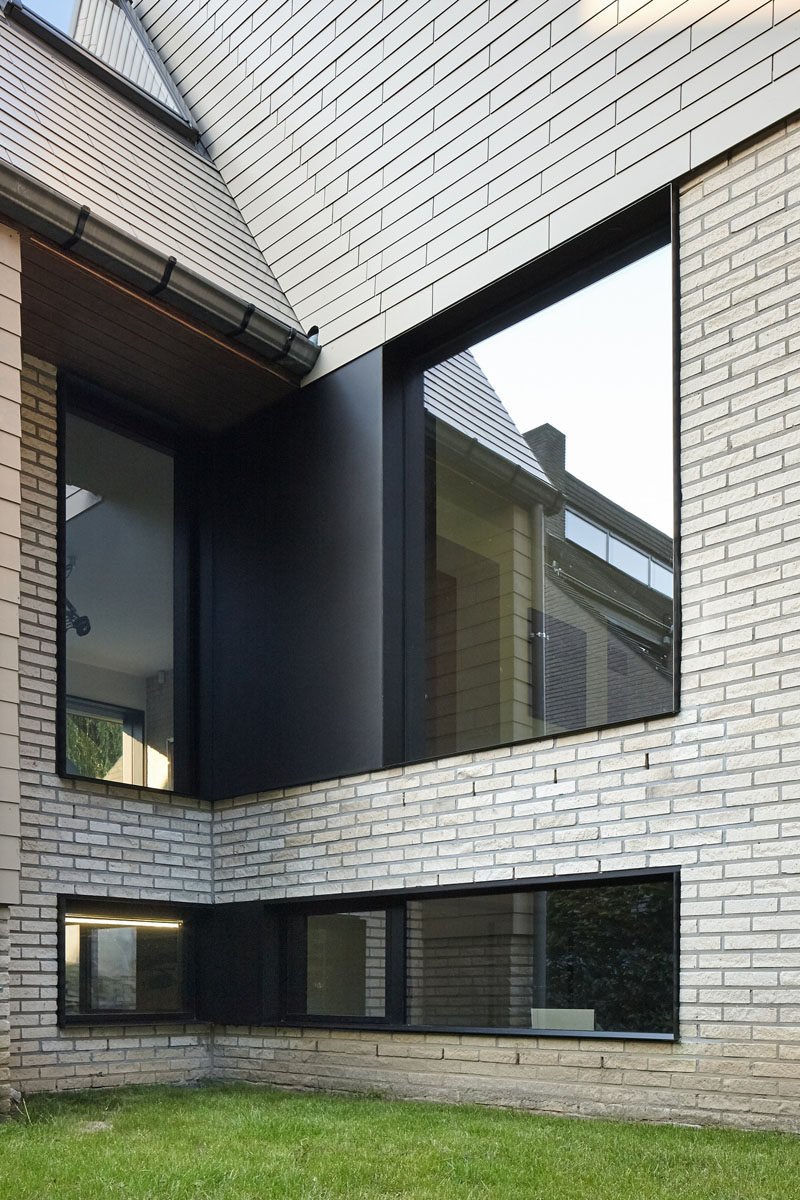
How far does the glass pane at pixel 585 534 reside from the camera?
22.0 feet

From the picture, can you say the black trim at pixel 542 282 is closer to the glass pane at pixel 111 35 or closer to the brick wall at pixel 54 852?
the brick wall at pixel 54 852

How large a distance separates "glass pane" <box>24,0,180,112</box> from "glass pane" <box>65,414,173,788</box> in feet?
9.81

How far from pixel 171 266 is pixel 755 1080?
5.36 metres

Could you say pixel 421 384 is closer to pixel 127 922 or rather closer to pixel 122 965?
pixel 127 922

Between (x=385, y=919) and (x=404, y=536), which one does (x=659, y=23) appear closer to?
(x=404, y=536)

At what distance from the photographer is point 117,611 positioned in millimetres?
8102

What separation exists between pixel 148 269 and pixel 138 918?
402 cm

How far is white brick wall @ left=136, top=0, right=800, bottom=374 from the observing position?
6.34 metres

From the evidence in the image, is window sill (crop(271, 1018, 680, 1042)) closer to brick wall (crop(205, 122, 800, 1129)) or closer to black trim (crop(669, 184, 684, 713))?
brick wall (crop(205, 122, 800, 1129))

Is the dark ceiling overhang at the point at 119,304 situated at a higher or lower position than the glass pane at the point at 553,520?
higher

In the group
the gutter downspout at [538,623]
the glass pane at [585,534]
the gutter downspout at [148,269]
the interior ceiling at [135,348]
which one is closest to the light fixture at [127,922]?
the gutter downspout at [538,623]

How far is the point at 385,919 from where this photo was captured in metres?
7.09

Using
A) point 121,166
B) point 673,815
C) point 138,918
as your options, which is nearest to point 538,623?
point 673,815

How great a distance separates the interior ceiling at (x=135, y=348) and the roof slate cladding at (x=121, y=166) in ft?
1.28
